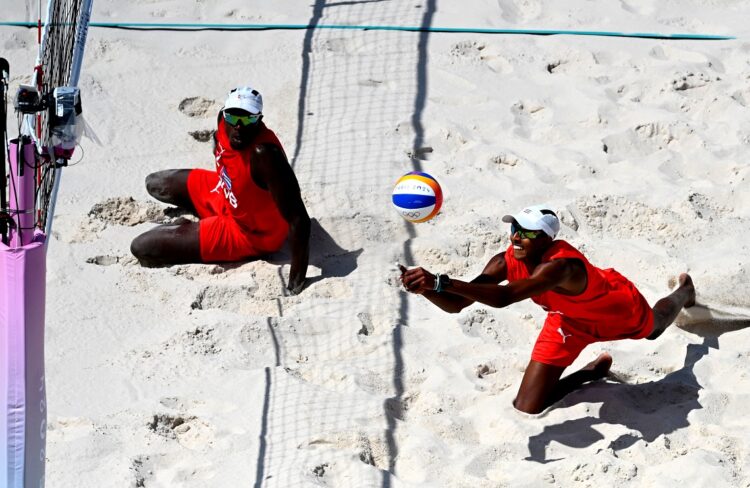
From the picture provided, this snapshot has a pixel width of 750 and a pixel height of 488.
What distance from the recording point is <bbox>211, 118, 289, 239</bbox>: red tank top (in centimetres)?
556

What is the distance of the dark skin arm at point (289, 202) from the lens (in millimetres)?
5457

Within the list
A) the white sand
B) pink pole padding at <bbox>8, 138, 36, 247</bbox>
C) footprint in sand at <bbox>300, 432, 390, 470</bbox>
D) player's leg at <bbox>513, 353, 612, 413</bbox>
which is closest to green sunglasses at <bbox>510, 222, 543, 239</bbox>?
player's leg at <bbox>513, 353, 612, 413</bbox>

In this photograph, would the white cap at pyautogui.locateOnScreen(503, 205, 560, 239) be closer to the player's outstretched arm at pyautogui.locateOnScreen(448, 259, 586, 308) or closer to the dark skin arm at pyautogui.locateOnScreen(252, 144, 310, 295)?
the player's outstretched arm at pyautogui.locateOnScreen(448, 259, 586, 308)

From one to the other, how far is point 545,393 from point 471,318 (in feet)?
2.23

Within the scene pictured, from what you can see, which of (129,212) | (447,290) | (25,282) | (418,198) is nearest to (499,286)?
(447,290)

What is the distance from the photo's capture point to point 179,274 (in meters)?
5.57

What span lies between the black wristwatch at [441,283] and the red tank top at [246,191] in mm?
1635

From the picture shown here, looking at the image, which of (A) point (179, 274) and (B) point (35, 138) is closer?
(B) point (35, 138)

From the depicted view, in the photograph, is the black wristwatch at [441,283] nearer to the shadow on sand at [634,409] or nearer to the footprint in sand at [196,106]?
the shadow on sand at [634,409]

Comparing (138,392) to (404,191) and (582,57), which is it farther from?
(582,57)

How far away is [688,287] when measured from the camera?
16.9 ft

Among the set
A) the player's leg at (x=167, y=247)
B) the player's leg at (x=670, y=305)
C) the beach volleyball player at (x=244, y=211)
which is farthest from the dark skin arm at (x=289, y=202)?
the player's leg at (x=670, y=305)

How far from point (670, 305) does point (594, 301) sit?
1.77ft

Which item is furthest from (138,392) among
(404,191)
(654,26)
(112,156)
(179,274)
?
(654,26)
